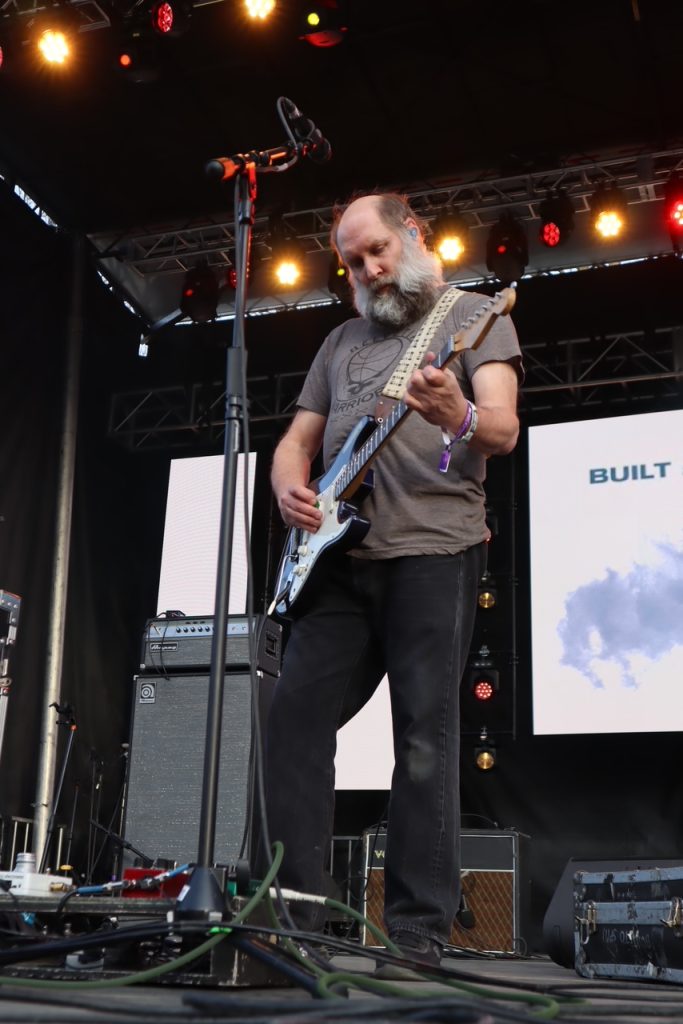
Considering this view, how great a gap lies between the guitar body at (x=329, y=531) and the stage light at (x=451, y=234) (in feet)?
16.1

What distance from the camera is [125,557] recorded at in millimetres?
8016

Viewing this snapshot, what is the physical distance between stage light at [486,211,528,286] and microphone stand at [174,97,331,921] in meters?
4.56

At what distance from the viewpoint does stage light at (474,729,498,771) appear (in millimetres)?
6863

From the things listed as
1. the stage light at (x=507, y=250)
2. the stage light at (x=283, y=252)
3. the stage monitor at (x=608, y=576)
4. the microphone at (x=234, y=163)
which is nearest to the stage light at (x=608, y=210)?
the stage light at (x=507, y=250)

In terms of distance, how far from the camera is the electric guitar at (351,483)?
6.31ft

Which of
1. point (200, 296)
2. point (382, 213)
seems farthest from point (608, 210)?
point (382, 213)

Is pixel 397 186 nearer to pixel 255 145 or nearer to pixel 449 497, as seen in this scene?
pixel 255 145

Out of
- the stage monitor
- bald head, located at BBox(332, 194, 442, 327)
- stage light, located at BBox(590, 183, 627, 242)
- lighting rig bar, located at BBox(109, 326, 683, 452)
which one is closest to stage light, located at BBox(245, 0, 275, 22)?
stage light, located at BBox(590, 183, 627, 242)

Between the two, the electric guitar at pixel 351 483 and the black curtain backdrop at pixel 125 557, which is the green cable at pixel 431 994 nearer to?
the electric guitar at pixel 351 483

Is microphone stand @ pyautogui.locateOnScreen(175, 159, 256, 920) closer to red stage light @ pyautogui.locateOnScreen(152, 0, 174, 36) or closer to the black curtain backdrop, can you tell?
red stage light @ pyautogui.locateOnScreen(152, 0, 174, 36)

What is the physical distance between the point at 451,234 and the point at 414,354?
497cm

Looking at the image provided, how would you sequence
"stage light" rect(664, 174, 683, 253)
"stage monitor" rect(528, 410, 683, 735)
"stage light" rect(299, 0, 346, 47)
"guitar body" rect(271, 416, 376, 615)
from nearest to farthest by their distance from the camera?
"guitar body" rect(271, 416, 376, 615)
"stage light" rect(299, 0, 346, 47)
"stage light" rect(664, 174, 683, 253)
"stage monitor" rect(528, 410, 683, 735)

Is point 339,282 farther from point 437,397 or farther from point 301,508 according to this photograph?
point 437,397

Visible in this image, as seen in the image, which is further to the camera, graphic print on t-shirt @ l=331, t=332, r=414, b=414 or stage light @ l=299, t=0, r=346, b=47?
stage light @ l=299, t=0, r=346, b=47
